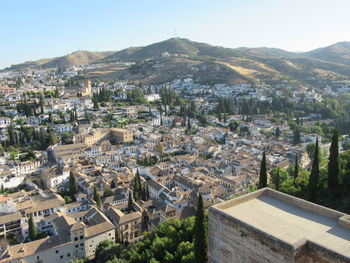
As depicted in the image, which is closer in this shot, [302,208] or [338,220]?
[338,220]

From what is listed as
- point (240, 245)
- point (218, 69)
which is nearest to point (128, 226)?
point (240, 245)

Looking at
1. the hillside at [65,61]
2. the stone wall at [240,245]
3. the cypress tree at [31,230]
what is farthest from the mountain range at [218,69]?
the stone wall at [240,245]

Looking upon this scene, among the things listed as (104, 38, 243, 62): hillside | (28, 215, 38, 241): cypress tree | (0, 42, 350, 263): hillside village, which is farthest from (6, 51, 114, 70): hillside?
(28, 215, 38, 241): cypress tree

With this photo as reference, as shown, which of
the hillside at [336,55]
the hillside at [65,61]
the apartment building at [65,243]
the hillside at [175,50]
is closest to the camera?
the apartment building at [65,243]

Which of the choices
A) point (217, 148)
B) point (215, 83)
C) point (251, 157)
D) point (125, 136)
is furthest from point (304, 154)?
point (215, 83)

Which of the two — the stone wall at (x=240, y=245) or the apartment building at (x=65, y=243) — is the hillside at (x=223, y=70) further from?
the stone wall at (x=240, y=245)

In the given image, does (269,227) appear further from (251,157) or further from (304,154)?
(304,154)

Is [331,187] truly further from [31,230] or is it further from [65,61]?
[65,61]

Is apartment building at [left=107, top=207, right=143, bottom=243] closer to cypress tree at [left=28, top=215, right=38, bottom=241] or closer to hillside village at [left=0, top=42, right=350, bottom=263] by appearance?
hillside village at [left=0, top=42, right=350, bottom=263]
